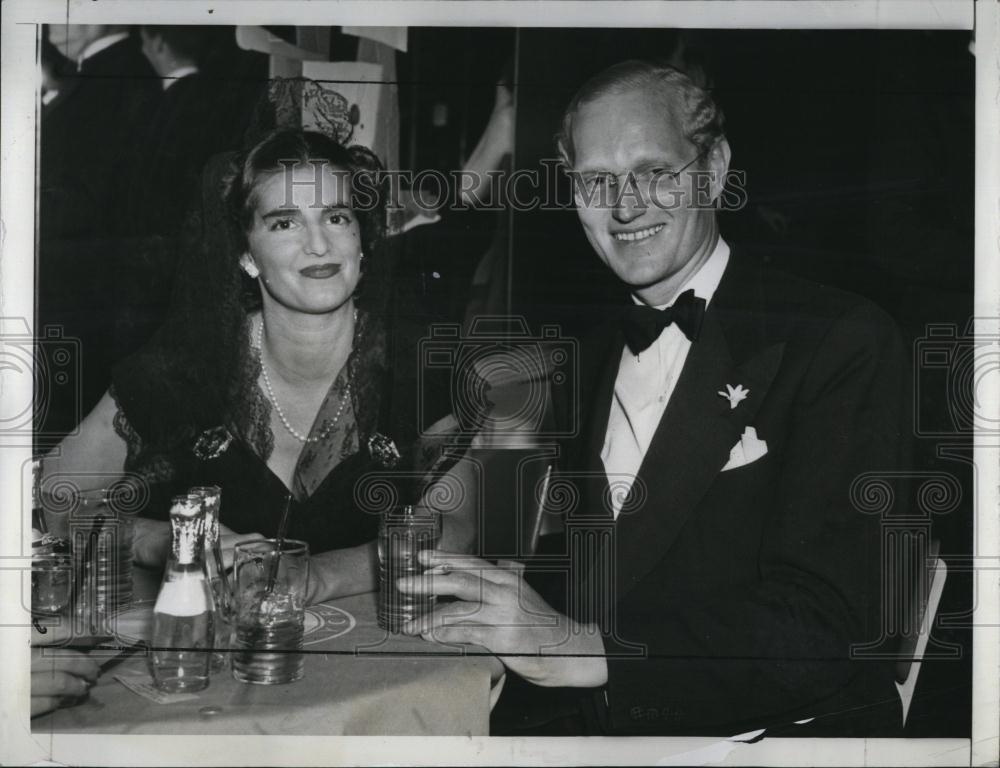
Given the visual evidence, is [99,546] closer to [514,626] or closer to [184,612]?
[184,612]

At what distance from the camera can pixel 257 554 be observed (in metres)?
2.10

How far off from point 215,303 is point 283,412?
0.99 ft

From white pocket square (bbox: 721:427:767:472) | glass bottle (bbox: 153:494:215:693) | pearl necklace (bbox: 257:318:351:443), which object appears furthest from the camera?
pearl necklace (bbox: 257:318:351:443)

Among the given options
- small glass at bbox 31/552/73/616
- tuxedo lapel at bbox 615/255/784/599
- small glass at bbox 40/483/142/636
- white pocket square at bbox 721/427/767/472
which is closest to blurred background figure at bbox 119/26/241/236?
small glass at bbox 40/483/142/636

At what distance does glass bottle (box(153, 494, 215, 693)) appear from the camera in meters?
2.11

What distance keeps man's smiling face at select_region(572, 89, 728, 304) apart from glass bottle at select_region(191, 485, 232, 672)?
40.9 inches

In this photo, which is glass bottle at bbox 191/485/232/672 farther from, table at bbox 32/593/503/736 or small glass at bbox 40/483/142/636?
small glass at bbox 40/483/142/636

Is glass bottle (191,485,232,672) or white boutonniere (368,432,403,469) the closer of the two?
glass bottle (191,485,232,672)

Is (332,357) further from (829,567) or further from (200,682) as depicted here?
(829,567)

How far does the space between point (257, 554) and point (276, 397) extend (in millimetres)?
437

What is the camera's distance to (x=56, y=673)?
2.39m

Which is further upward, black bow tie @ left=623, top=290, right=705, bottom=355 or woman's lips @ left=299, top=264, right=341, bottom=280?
woman's lips @ left=299, top=264, right=341, bottom=280

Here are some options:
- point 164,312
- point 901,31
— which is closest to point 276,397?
point 164,312

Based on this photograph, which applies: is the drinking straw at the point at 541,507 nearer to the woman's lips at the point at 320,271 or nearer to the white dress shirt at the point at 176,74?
the woman's lips at the point at 320,271
